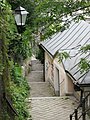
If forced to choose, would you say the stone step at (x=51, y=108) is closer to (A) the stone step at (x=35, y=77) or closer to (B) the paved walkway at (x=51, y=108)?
(B) the paved walkway at (x=51, y=108)

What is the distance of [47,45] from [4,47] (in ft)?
41.0

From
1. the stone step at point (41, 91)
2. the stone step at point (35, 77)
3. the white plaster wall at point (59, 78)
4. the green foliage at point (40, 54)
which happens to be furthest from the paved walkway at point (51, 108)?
the green foliage at point (40, 54)

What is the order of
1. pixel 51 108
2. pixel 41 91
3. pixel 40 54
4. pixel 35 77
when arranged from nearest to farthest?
pixel 51 108
pixel 41 91
pixel 35 77
pixel 40 54

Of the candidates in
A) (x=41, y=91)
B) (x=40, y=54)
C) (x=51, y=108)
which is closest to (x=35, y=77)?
(x=40, y=54)

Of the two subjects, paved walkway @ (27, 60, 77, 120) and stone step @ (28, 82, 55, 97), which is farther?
stone step @ (28, 82, 55, 97)

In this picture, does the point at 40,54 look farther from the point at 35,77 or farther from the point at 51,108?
the point at 51,108

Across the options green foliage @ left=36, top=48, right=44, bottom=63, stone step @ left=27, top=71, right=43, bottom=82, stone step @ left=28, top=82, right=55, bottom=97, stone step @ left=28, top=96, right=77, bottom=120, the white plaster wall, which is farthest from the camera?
green foliage @ left=36, top=48, right=44, bottom=63

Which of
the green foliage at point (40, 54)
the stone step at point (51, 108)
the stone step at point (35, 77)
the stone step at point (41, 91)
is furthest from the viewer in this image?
the green foliage at point (40, 54)

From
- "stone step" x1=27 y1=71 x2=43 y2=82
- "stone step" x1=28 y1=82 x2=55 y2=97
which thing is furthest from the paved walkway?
"stone step" x1=27 y1=71 x2=43 y2=82

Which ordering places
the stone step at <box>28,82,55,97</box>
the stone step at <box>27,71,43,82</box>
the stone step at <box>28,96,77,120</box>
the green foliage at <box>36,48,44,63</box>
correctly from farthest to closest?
the green foliage at <box>36,48,44,63</box>
the stone step at <box>27,71,43,82</box>
the stone step at <box>28,82,55,97</box>
the stone step at <box>28,96,77,120</box>

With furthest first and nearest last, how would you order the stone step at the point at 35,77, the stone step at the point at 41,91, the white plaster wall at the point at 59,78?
the stone step at the point at 35,77, the stone step at the point at 41,91, the white plaster wall at the point at 59,78

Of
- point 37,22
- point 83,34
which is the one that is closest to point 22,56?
point 83,34

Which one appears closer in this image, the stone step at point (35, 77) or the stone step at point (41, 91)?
the stone step at point (41, 91)

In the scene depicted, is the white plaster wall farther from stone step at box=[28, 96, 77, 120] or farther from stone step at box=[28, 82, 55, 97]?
stone step at box=[28, 96, 77, 120]
